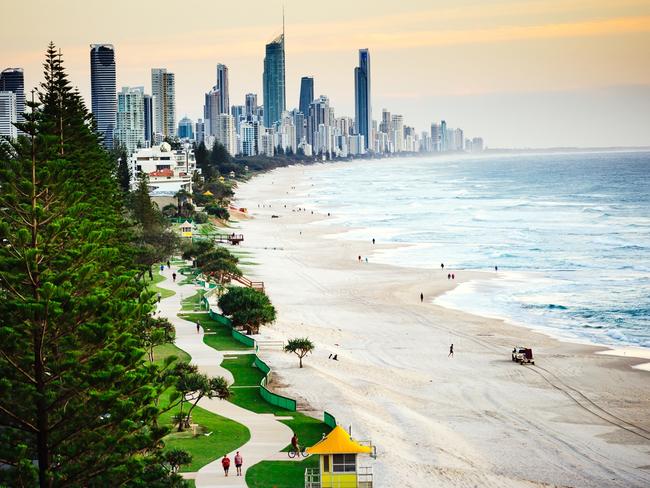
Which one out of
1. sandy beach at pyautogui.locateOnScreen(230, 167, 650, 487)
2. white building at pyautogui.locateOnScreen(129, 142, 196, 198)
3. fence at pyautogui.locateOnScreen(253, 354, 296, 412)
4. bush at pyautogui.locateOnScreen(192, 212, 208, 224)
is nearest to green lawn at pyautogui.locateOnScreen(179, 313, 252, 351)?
sandy beach at pyautogui.locateOnScreen(230, 167, 650, 487)

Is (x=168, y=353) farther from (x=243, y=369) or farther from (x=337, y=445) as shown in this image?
(x=337, y=445)

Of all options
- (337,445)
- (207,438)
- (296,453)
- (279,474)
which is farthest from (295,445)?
(337,445)

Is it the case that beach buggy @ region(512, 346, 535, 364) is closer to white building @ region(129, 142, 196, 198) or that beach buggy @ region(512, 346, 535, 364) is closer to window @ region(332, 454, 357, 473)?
window @ region(332, 454, 357, 473)

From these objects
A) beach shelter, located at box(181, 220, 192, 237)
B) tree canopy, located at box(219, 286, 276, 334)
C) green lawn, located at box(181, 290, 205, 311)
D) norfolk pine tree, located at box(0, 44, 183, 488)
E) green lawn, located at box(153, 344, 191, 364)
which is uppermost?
norfolk pine tree, located at box(0, 44, 183, 488)

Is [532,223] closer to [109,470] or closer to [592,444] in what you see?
[592,444]

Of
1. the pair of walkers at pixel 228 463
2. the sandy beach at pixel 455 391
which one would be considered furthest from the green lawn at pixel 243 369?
the pair of walkers at pixel 228 463

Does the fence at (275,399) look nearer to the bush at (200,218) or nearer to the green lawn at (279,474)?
the green lawn at (279,474)

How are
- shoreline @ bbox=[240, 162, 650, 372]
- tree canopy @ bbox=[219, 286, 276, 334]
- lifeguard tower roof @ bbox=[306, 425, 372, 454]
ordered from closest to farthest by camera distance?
lifeguard tower roof @ bbox=[306, 425, 372, 454] → shoreline @ bbox=[240, 162, 650, 372] → tree canopy @ bbox=[219, 286, 276, 334]
